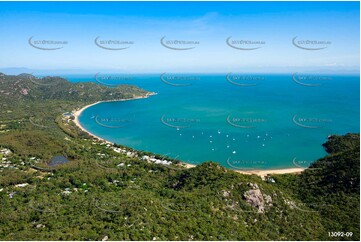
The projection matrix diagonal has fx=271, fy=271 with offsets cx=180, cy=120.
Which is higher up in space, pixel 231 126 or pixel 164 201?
pixel 164 201

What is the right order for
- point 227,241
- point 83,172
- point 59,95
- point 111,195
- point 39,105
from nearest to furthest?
point 227,241 → point 111,195 → point 83,172 → point 39,105 → point 59,95

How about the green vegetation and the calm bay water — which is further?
the calm bay water

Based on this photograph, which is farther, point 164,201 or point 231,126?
point 231,126

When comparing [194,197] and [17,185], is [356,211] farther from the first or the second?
[17,185]

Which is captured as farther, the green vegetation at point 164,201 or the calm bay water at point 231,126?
the calm bay water at point 231,126

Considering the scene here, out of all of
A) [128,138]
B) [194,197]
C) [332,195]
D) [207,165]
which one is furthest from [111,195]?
A: [128,138]
